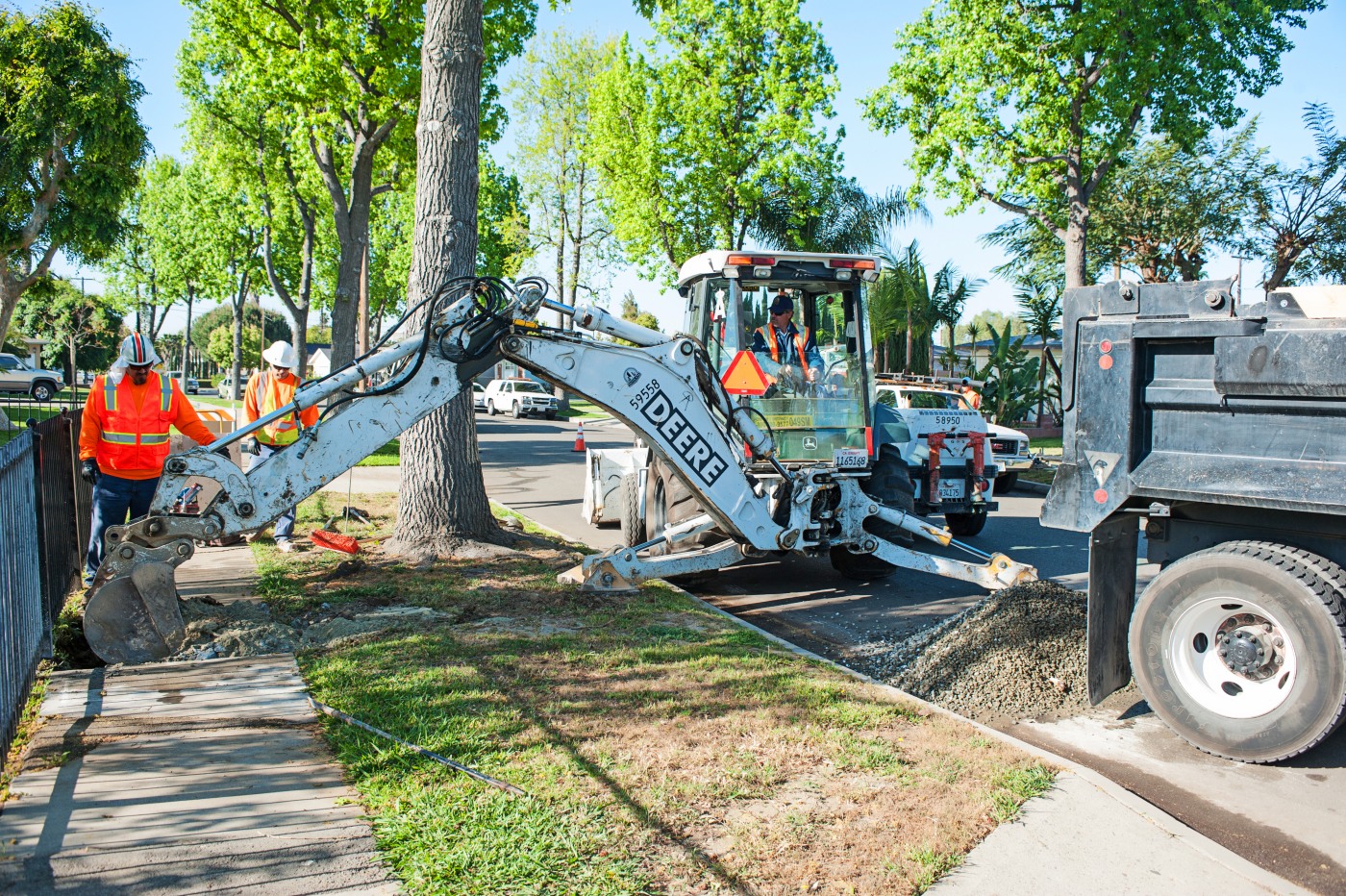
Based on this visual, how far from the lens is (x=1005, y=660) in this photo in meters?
5.70

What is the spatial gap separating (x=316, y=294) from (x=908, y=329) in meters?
31.7

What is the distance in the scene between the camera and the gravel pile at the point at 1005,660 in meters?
→ 5.46

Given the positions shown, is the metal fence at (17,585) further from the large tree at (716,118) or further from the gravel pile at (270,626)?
the large tree at (716,118)

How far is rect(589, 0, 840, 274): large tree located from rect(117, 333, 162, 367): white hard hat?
17.1 m

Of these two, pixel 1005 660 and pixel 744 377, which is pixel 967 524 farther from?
pixel 1005 660

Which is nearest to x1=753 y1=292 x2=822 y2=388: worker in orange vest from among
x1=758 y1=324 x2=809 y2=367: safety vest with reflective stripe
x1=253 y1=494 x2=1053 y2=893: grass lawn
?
x1=758 y1=324 x2=809 y2=367: safety vest with reflective stripe

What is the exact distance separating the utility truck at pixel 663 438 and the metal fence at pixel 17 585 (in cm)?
36

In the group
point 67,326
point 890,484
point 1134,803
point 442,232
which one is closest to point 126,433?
point 442,232

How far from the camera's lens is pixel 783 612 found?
7.71 meters

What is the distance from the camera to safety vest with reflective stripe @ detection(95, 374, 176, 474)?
6.68 metres

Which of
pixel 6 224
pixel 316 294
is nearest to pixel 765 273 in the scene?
pixel 6 224

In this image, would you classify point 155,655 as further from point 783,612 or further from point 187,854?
point 783,612

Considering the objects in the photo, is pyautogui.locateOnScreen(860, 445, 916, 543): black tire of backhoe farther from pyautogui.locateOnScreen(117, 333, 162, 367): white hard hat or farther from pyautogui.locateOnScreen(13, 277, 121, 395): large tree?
pyautogui.locateOnScreen(13, 277, 121, 395): large tree

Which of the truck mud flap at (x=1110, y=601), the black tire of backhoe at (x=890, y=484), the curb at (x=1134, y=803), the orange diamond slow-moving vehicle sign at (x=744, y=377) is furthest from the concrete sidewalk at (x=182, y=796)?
the black tire of backhoe at (x=890, y=484)
